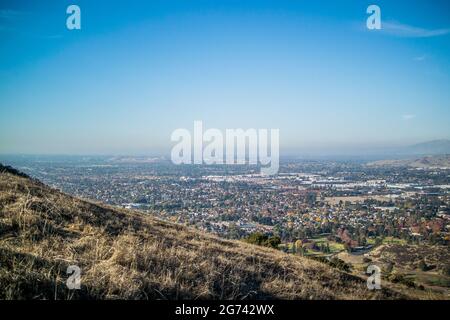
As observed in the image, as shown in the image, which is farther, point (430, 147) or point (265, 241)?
point (430, 147)

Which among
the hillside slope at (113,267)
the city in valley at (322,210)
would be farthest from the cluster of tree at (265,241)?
the hillside slope at (113,267)

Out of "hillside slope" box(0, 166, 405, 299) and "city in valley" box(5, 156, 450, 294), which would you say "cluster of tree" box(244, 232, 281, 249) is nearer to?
"city in valley" box(5, 156, 450, 294)

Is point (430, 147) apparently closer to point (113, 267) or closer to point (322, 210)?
point (322, 210)

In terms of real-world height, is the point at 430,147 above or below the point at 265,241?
above

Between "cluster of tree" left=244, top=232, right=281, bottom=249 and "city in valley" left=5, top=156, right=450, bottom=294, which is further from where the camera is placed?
"city in valley" left=5, top=156, right=450, bottom=294

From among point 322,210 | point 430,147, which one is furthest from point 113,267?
point 430,147

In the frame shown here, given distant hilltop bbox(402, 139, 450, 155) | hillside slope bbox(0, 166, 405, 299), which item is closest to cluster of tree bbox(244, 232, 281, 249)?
hillside slope bbox(0, 166, 405, 299)
